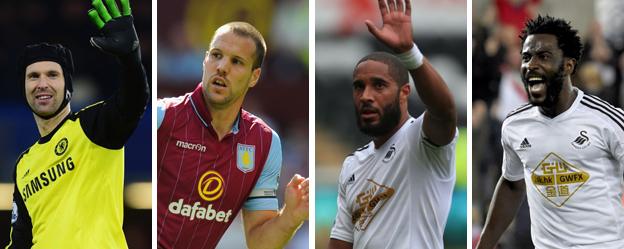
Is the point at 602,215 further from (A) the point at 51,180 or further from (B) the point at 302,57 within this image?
(A) the point at 51,180

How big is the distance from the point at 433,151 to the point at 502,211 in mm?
559

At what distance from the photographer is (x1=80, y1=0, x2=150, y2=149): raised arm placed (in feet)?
22.1

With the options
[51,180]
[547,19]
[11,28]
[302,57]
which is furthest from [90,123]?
[547,19]

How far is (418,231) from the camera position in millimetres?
6734

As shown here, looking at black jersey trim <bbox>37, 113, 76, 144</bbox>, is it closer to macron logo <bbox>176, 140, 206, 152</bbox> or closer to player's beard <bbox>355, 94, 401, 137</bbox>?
macron logo <bbox>176, 140, 206, 152</bbox>

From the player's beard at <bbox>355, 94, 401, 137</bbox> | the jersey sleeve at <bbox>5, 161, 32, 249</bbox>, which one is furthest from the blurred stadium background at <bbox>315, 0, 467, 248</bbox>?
the jersey sleeve at <bbox>5, 161, 32, 249</bbox>

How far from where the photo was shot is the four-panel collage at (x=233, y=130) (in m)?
6.83

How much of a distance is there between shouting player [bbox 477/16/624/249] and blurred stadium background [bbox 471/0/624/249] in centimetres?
120

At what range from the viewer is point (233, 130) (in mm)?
7363

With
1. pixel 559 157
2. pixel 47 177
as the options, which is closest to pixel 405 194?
pixel 559 157

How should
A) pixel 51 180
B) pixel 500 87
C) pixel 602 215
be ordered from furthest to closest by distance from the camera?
1. pixel 500 87
2. pixel 51 180
3. pixel 602 215

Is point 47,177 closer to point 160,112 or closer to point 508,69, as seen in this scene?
point 160,112

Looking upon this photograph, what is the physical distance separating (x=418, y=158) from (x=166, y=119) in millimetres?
1771

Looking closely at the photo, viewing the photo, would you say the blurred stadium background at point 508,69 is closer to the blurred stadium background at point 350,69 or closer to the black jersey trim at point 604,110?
the blurred stadium background at point 350,69
